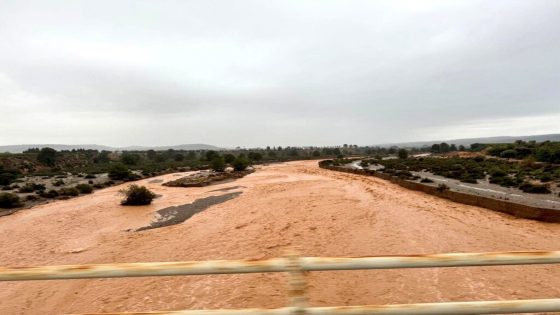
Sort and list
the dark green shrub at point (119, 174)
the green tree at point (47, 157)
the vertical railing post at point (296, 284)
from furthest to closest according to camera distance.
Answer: the green tree at point (47, 157), the dark green shrub at point (119, 174), the vertical railing post at point (296, 284)

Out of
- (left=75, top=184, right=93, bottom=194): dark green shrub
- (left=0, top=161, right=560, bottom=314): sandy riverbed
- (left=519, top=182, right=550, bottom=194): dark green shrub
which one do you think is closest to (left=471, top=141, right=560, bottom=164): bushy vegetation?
(left=519, top=182, right=550, bottom=194): dark green shrub

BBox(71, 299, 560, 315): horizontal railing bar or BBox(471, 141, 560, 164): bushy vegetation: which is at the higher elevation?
BBox(71, 299, 560, 315): horizontal railing bar

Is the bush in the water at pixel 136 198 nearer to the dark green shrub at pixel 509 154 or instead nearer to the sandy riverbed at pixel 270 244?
the sandy riverbed at pixel 270 244

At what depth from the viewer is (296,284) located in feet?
7.32

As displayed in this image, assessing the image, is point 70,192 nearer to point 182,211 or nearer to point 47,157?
point 182,211

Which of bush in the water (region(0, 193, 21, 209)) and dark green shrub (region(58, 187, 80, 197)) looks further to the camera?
dark green shrub (region(58, 187, 80, 197))

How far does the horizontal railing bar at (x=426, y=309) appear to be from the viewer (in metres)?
A: 2.26

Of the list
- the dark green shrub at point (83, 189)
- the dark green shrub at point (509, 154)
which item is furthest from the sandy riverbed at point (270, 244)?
the dark green shrub at point (509, 154)

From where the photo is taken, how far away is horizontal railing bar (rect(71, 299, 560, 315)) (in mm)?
2264

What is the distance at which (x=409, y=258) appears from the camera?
2.33 meters

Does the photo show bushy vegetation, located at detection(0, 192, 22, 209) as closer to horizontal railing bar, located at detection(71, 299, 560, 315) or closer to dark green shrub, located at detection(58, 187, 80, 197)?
dark green shrub, located at detection(58, 187, 80, 197)

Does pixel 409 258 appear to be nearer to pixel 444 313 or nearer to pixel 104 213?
pixel 444 313

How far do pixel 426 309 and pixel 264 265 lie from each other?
104 centimetres

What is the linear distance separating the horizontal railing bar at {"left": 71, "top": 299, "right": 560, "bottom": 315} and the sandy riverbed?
13.3 feet
